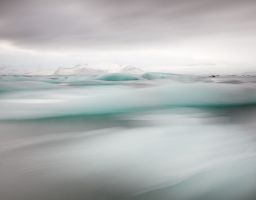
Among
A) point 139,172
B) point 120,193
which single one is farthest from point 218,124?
point 120,193

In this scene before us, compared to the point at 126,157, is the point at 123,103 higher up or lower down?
higher up

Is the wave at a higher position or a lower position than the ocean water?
higher

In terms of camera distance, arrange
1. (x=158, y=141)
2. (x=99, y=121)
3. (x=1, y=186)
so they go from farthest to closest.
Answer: (x=99, y=121) < (x=158, y=141) < (x=1, y=186)

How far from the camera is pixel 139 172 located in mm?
2125

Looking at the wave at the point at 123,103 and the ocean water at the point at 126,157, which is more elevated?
the wave at the point at 123,103

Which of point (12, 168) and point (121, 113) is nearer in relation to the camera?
point (12, 168)

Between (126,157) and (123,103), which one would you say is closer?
(126,157)

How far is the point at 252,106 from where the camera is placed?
6367 millimetres

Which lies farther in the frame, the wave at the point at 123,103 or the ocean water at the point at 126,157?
the wave at the point at 123,103

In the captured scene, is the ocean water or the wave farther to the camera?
the wave

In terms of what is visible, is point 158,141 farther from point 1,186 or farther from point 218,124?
point 1,186

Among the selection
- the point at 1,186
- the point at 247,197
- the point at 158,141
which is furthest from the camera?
the point at 158,141

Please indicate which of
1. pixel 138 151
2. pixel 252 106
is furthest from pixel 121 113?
pixel 252 106

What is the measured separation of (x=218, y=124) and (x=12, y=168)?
3.44 m
